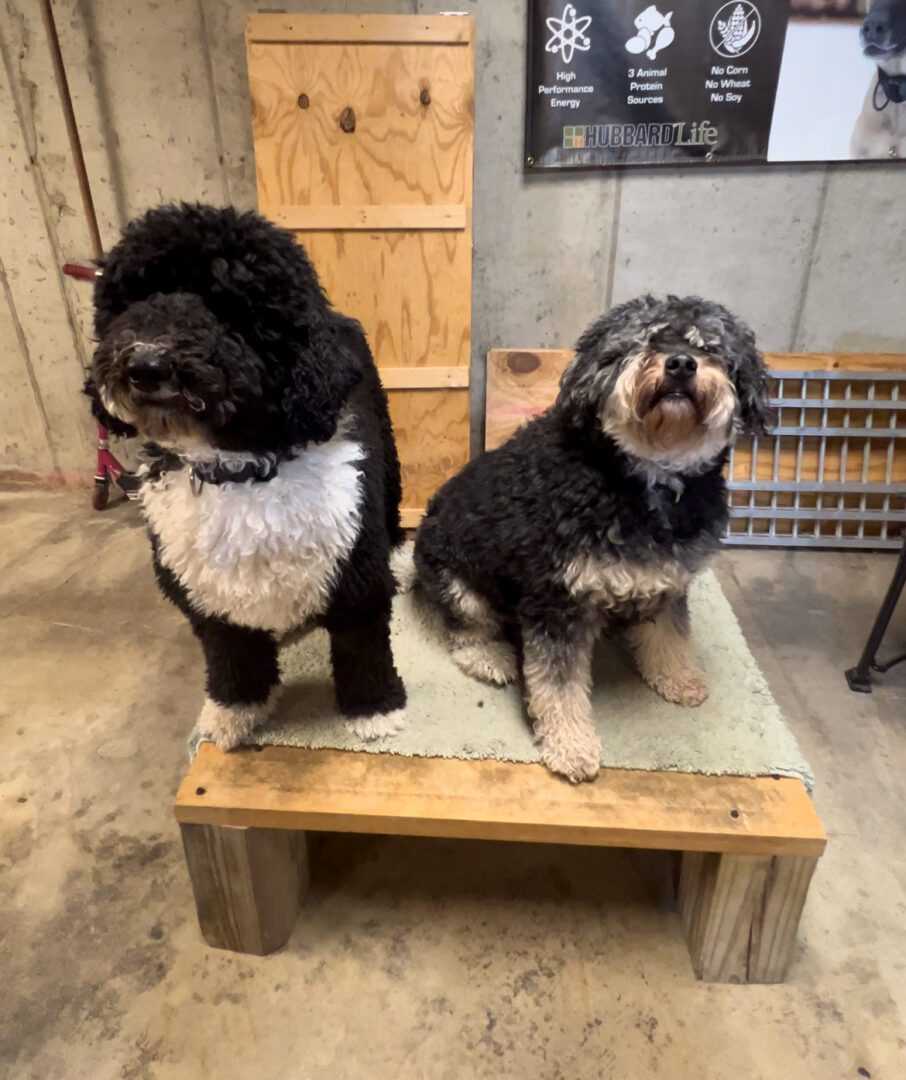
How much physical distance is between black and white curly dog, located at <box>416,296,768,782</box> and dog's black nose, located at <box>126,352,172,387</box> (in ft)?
2.44

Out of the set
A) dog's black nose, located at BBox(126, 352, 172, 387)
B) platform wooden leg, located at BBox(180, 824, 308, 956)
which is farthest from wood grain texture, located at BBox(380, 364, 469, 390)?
dog's black nose, located at BBox(126, 352, 172, 387)

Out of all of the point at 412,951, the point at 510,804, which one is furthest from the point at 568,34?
the point at 412,951

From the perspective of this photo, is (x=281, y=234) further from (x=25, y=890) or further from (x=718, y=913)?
(x=25, y=890)

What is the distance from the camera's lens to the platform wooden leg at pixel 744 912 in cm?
146

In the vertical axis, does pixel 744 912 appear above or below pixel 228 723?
below

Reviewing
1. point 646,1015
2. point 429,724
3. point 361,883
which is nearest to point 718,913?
point 646,1015

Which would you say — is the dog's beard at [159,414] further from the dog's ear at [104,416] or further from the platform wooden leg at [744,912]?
the platform wooden leg at [744,912]

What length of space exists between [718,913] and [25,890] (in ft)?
5.14

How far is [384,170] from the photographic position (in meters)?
2.53

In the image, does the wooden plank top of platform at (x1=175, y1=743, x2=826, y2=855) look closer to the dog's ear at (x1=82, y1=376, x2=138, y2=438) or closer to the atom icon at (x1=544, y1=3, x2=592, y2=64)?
the dog's ear at (x1=82, y1=376, x2=138, y2=438)

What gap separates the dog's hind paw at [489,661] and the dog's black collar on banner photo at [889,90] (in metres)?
2.40

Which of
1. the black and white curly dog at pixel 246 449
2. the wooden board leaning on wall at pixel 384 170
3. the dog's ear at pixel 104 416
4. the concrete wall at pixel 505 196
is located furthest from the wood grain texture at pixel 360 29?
the dog's ear at pixel 104 416

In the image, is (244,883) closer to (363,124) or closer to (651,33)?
(363,124)

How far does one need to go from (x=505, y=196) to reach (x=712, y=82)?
79 cm
